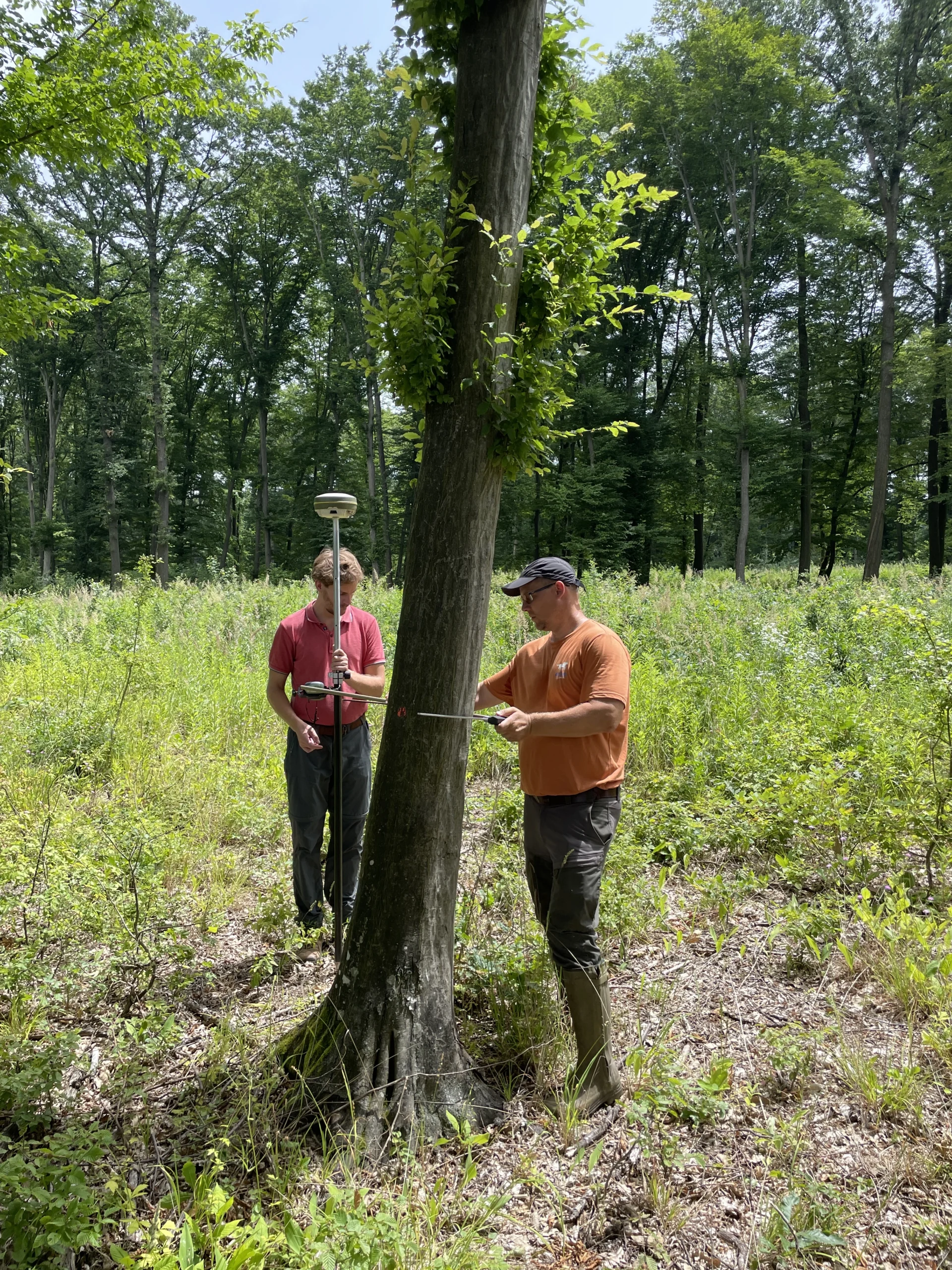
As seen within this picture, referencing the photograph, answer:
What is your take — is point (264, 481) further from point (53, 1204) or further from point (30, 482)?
point (53, 1204)

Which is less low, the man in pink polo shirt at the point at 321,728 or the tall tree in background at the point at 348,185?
the tall tree in background at the point at 348,185

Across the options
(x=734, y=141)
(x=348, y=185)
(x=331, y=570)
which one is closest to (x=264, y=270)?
(x=348, y=185)

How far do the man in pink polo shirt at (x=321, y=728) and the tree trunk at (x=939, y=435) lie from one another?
20469 millimetres

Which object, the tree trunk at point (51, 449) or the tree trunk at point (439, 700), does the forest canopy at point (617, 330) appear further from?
the tree trunk at point (439, 700)

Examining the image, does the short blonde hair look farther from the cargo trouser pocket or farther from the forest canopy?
the forest canopy

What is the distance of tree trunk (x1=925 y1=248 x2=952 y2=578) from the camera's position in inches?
816

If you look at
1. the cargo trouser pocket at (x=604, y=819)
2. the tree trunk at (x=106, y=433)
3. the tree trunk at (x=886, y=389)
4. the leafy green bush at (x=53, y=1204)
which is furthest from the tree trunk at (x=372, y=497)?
the leafy green bush at (x=53, y=1204)

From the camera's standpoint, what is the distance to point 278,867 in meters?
4.68

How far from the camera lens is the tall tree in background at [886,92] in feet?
59.1

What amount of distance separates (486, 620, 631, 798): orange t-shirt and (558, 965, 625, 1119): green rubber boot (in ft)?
2.35

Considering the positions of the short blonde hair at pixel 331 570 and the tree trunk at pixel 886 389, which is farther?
the tree trunk at pixel 886 389

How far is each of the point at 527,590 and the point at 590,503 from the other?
83.7 ft

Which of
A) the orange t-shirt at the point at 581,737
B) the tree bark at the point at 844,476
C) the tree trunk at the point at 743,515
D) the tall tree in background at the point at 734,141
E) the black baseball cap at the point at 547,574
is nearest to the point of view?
the orange t-shirt at the point at 581,737

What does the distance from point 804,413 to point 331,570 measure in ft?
89.8
